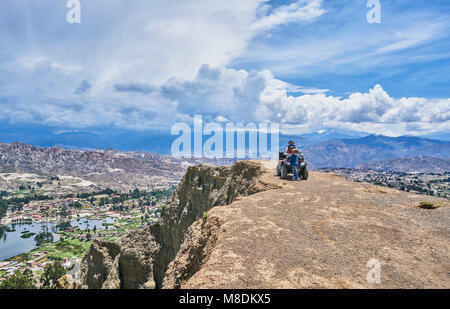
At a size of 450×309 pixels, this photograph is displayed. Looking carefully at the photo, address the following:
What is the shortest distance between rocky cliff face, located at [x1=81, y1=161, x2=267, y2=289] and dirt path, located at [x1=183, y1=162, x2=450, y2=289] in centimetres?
1234

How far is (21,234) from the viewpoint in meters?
140

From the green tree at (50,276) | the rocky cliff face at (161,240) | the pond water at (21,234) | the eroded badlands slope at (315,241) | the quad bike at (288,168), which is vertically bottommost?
the pond water at (21,234)

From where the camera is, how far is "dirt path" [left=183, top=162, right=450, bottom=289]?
21.8 ft

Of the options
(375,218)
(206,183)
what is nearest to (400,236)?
(375,218)

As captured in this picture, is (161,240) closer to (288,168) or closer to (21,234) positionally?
(288,168)

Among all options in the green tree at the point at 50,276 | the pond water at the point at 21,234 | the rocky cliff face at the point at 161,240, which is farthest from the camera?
the pond water at the point at 21,234

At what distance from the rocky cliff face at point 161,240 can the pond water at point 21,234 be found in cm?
10733

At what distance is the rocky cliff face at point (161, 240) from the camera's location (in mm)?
27609

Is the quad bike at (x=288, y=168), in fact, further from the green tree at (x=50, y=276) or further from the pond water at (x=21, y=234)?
the pond water at (x=21, y=234)

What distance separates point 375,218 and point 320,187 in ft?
19.9

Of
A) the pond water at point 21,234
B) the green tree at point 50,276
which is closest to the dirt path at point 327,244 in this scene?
the green tree at point 50,276

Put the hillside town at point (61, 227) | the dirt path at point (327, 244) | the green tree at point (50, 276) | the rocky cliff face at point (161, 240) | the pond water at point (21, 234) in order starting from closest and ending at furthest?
the dirt path at point (327, 244), the rocky cliff face at point (161, 240), the green tree at point (50, 276), the hillside town at point (61, 227), the pond water at point (21, 234)
